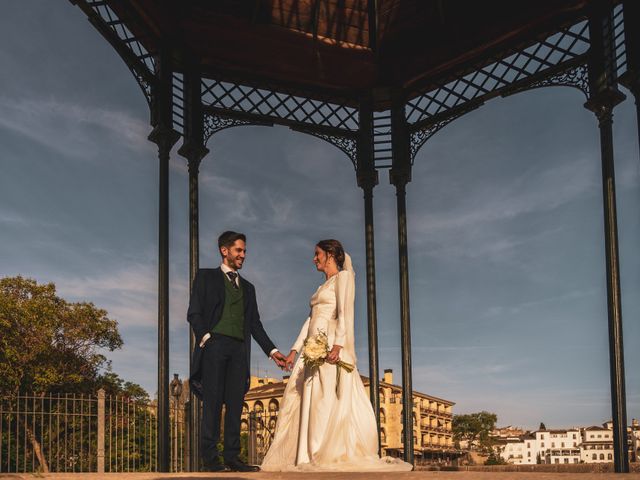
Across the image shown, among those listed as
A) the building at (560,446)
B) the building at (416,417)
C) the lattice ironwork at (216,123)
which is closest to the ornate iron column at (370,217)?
the lattice ironwork at (216,123)

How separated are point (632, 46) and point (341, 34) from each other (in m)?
4.20

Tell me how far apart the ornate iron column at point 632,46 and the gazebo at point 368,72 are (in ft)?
0.05

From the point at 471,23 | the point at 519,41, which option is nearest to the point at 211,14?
the point at 471,23

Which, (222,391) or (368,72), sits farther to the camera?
(368,72)

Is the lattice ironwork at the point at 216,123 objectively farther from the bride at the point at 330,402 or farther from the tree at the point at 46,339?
the tree at the point at 46,339

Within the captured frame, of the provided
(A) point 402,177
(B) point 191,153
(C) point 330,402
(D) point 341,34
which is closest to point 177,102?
(B) point 191,153

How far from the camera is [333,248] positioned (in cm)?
780

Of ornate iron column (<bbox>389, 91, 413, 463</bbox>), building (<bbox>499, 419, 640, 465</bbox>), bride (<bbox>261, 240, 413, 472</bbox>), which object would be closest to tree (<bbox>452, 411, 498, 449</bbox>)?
building (<bbox>499, 419, 640, 465</bbox>)

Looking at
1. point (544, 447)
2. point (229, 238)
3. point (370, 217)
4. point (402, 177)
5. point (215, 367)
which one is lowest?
point (544, 447)

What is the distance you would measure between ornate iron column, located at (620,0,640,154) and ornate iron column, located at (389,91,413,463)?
3942 millimetres

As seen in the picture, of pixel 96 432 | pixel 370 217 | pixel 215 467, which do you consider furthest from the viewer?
pixel 96 432

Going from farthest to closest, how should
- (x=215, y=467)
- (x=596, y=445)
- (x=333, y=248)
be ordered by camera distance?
(x=596, y=445)
(x=333, y=248)
(x=215, y=467)

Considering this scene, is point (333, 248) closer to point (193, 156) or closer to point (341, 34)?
point (193, 156)

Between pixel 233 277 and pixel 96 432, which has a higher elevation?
pixel 233 277
